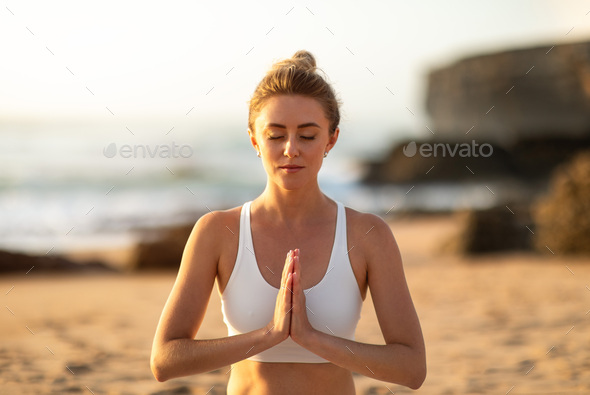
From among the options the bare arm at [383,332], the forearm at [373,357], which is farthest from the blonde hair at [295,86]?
the forearm at [373,357]

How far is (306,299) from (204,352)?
408mm

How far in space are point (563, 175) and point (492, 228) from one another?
1.52 m

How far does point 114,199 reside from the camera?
19266 mm

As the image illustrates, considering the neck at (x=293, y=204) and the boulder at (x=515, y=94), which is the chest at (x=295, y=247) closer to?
the neck at (x=293, y=204)

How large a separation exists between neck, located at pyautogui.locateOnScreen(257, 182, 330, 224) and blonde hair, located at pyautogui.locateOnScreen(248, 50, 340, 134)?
25cm

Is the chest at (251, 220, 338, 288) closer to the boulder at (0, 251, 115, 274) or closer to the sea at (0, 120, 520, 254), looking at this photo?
the boulder at (0, 251, 115, 274)

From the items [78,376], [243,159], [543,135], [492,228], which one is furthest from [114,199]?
[543,135]

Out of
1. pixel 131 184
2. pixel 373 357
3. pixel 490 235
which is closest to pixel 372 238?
pixel 373 357

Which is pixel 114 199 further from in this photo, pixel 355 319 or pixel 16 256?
pixel 355 319

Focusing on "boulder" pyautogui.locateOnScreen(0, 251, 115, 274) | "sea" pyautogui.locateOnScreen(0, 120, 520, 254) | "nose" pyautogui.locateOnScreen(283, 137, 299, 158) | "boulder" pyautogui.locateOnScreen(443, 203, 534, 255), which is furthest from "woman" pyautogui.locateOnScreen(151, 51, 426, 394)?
"sea" pyautogui.locateOnScreen(0, 120, 520, 254)

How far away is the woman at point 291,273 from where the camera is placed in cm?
223

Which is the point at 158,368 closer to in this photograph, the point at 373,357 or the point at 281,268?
the point at 281,268

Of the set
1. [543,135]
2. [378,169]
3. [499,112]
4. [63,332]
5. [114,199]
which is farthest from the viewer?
[499,112]

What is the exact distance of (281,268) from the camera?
2359 mm
